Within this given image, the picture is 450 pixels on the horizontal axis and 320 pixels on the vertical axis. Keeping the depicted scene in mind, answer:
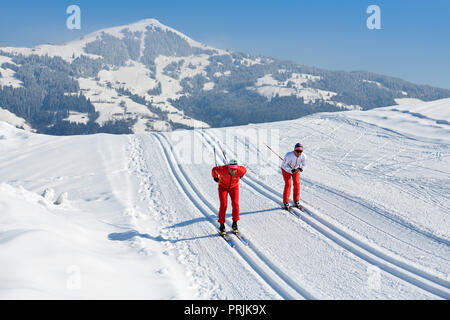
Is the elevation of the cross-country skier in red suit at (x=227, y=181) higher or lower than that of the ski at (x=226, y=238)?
higher

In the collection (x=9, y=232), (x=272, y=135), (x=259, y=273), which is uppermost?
(x=272, y=135)

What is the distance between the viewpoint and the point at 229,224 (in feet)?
28.8

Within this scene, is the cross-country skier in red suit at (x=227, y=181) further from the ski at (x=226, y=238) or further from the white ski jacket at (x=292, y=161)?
the white ski jacket at (x=292, y=161)

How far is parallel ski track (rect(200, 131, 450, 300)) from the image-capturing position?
5715mm

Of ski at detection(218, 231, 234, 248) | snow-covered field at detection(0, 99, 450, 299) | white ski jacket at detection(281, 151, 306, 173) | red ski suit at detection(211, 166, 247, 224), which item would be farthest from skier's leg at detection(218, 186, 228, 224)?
white ski jacket at detection(281, 151, 306, 173)

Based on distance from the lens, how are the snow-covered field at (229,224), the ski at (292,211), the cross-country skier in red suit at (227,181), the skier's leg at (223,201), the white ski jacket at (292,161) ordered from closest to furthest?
the snow-covered field at (229,224) → the cross-country skier in red suit at (227,181) → the skier's leg at (223,201) → the ski at (292,211) → the white ski jacket at (292,161)

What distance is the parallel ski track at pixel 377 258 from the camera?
18.7ft

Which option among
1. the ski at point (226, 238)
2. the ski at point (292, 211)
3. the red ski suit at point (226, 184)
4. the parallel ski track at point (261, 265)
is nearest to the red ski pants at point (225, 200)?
the red ski suit at point (226, 184)

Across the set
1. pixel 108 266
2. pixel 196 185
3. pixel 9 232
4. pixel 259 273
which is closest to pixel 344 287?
pixel 259 273

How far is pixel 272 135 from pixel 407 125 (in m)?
8.53

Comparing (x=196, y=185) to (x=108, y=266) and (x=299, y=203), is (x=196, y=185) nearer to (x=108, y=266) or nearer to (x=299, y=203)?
(x=299, y=203)

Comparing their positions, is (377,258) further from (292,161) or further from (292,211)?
(292,161)

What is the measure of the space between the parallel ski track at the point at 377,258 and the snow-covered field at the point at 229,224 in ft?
0.10

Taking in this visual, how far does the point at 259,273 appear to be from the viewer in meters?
6.41
